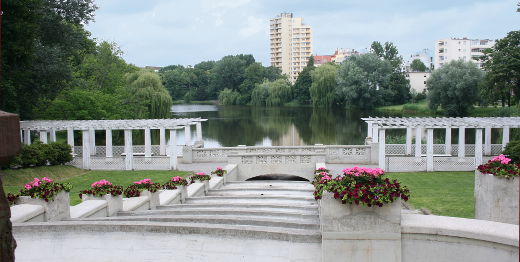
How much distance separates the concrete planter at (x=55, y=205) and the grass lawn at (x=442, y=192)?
8895 mm

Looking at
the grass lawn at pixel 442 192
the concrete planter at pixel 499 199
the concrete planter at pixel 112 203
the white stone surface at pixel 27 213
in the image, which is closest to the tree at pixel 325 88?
the grass lawn at pixel 442 192

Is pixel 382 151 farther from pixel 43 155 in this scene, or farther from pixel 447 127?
pixel 43 155

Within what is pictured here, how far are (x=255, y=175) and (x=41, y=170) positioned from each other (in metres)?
9.32

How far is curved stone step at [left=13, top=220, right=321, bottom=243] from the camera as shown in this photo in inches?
273

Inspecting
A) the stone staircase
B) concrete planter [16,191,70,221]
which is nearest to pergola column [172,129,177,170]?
the stone staircase

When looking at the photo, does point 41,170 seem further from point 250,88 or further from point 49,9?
point 250,88

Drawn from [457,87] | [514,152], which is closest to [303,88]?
[457,87]

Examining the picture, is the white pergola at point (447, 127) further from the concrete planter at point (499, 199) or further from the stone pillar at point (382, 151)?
the concrete planter at point (499, 199)

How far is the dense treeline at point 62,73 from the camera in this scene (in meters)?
22.5

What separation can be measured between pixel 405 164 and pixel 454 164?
7.64ft

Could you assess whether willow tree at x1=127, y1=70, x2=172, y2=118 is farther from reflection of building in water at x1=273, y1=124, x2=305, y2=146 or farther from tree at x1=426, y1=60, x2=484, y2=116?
tree at x1=426, y1=60, x2=484, y2=116

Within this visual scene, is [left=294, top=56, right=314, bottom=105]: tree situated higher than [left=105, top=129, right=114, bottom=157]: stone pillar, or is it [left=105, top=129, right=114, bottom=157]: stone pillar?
[left=294, top=56, right=314, bottom=105]: tree

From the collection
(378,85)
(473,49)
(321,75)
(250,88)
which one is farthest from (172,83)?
(473,49)

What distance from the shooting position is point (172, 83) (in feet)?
411
